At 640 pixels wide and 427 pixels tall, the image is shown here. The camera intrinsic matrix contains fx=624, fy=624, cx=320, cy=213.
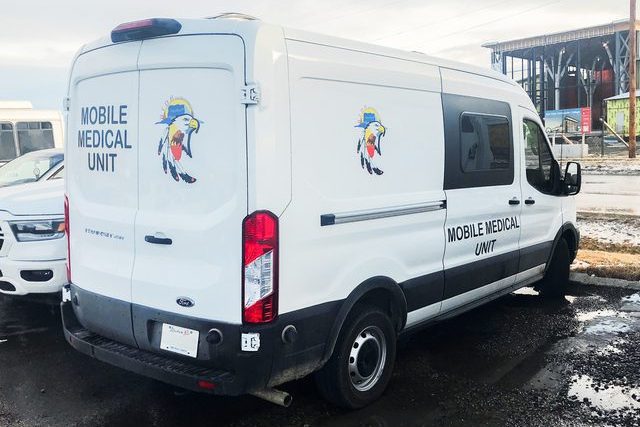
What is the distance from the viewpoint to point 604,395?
4352 mm

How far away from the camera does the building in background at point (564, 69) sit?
1790 inches

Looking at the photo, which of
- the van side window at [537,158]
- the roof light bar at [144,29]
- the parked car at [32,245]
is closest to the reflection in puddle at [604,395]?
the van side window at [537,158]

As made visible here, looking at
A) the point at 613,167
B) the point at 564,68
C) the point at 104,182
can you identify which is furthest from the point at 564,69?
the point at 104,182

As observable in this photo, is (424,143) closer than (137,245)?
No

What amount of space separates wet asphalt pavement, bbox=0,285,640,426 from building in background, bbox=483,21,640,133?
138ft

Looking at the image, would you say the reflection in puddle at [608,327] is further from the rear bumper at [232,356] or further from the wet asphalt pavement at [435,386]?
the rear bumper at [232,356]

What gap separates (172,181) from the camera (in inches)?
143

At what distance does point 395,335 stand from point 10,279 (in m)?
3.55

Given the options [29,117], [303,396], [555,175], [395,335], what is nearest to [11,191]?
[303,396]

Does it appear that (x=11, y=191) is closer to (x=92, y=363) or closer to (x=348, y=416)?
(x=92, y=363)

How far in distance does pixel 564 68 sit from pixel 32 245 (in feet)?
157

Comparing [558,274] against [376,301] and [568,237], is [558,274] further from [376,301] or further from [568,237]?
[376,301]

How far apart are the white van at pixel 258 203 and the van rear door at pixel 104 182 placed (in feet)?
0.04

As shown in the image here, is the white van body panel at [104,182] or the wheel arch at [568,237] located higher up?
the white van body panel at [104,182]
